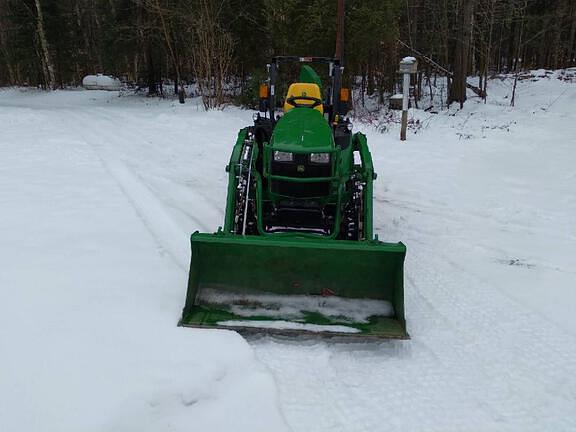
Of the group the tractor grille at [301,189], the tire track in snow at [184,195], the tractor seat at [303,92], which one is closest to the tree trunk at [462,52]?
the tire track in snow at [184,195]

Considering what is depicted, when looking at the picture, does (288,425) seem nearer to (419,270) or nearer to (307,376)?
(307,376)

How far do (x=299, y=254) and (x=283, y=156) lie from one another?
92 cm

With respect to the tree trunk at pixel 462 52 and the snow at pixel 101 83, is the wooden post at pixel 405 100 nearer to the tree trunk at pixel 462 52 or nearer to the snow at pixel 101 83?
the tree trunk at pixel 462 52

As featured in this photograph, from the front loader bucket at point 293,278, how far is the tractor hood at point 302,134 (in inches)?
33.2

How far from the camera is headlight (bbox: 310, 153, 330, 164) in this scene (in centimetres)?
399

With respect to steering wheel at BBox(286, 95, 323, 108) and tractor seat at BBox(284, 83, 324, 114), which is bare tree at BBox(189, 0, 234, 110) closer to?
tractor seat at BBox(284, 83, 324, 114)

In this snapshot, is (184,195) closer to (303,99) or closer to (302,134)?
(303,99)

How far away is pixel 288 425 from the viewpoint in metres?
2.51

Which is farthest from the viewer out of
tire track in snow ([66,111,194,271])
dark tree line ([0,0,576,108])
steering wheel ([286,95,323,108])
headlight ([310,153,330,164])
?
dark tree line ([0,0,576,108])

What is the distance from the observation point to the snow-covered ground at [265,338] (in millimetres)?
2586

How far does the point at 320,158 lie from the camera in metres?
4.00

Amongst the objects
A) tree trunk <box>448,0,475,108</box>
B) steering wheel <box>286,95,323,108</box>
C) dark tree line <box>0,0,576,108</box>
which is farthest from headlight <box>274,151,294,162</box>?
tree trunk <box>448,0,475,108</box>

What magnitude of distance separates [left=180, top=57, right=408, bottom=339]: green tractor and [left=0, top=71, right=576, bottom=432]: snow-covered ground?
0.56 feet

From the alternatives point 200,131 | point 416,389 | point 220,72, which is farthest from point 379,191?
point 220,72
